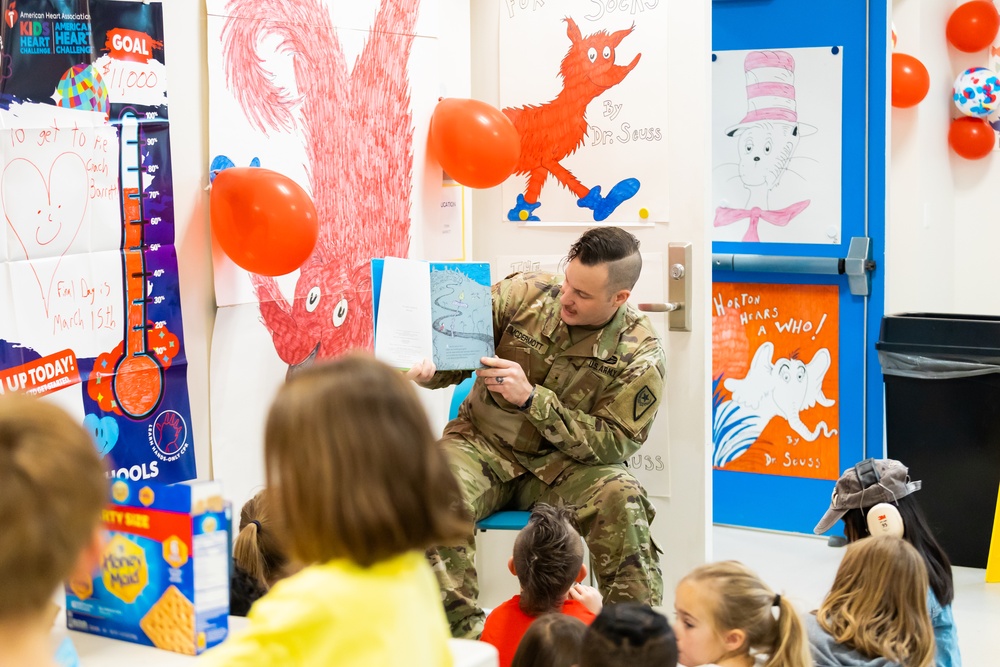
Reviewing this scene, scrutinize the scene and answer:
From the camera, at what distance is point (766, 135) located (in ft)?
14.3

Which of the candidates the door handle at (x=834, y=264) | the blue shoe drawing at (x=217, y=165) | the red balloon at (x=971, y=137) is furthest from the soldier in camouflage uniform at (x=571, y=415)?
the red balloon at (x=971, y=137)

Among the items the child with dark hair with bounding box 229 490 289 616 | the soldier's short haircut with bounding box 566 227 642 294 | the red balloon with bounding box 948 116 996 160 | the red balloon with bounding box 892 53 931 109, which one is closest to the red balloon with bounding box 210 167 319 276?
the child with dark hair with bounding box 229 490 289 616

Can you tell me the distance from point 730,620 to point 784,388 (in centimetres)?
271

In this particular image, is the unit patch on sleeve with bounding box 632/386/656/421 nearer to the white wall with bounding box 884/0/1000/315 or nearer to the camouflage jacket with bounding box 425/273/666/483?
Result: the camouflage jacket with bounding box 425/273/666/483

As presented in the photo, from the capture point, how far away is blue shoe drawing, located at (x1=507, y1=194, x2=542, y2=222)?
3428 mm

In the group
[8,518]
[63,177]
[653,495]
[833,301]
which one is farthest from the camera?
[833,301]

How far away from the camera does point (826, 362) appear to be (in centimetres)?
432

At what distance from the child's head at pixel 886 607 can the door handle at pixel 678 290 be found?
1.17 metres

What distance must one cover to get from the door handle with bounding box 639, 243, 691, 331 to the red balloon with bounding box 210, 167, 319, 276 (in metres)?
1.21

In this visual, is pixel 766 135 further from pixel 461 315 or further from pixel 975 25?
pixel 461 315

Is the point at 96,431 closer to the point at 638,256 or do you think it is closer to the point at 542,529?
the point at 542,529

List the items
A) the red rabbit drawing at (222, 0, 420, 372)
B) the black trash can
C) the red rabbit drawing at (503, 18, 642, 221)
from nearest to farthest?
1. the red rabbit drawing at (222, 0, 420, 372)
2. the red rabbit drawing at (503, 18, 642, 221)
3. the black trash can

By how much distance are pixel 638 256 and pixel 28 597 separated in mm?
2168

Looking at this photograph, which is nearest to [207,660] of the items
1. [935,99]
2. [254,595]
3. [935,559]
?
[254,595]
